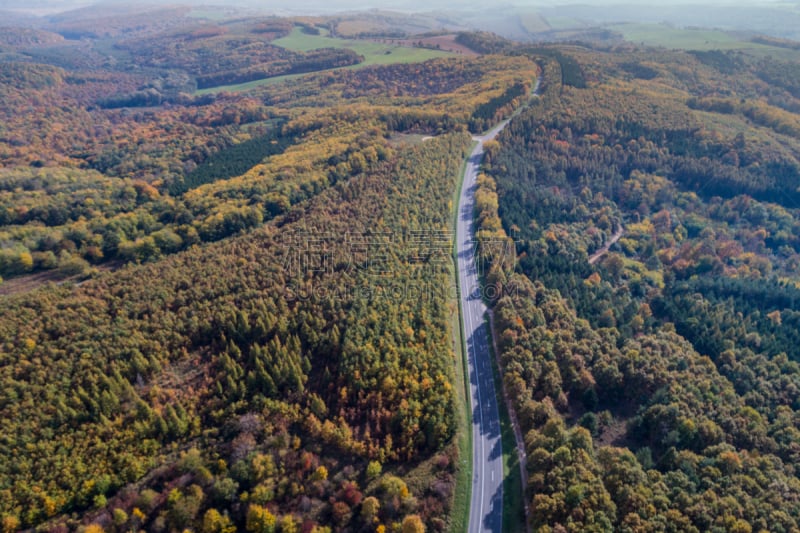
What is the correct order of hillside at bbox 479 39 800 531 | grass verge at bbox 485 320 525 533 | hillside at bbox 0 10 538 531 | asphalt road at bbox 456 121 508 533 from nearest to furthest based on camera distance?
1. hillside at bbox 0 10 538 531
2. grass verge at bbox 485 320 525 533
3. hillside at bbox 479 39 800 531
4. asphalt road at bbox 456 121 508 533

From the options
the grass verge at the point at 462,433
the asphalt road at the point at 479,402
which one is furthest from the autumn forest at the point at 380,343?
the asphalt road at the point at 479,402

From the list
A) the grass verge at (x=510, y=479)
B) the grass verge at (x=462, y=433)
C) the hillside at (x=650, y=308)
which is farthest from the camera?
the hillside at (x=650, y=308)

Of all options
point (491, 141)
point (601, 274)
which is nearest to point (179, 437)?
point (601, 274)

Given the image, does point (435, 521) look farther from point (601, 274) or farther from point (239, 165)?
point (239, 165)

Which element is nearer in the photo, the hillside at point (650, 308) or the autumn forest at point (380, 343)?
the autumn forest at point (380, 343)

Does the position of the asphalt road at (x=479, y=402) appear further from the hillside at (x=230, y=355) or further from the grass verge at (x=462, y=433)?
the hillside at (x=230, y=355)

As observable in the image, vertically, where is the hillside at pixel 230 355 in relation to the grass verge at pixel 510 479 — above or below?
above

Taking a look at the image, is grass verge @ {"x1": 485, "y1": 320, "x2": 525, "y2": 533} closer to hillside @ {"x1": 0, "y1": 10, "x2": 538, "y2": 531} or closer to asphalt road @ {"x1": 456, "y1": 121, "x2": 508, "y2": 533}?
asphalt road @ {"x1": 456, "y1": 121, "x2": 508, "y2": 533}

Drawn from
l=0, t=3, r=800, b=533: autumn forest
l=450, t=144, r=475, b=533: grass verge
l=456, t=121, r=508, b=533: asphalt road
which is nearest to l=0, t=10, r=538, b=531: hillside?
l=0, t=3, r=800, b=533: autumn forest
